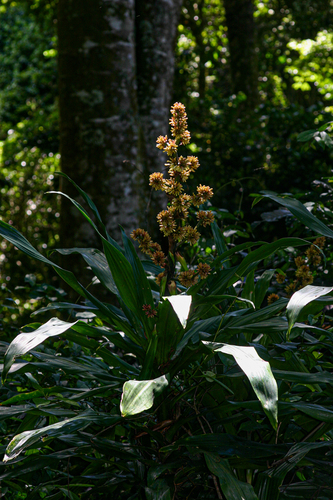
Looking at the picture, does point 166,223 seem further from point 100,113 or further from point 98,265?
point 100,113

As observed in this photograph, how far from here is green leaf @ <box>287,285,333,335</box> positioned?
3.25 ft

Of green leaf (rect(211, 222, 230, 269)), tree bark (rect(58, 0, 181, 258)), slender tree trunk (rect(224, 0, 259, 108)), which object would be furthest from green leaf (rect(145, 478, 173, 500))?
slender tree trunk (rect(224, 0, 259, 108))

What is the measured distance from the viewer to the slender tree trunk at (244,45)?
757 cm

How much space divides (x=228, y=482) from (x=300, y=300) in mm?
427

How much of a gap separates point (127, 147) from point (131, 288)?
1815 mm

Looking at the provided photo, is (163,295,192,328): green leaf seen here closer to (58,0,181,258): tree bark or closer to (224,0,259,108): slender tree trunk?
(58,0,181,258): tree bark

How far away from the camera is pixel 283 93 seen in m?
13.3

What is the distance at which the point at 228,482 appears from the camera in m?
1.02

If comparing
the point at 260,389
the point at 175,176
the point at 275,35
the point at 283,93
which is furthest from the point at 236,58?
the point at 260,389

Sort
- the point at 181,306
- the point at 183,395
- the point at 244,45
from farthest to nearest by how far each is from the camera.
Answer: the point at 244,45 → the point at 183,395 → the point at 181,306

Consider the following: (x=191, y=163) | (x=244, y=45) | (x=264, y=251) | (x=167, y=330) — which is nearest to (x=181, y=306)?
(x=167, y=330)

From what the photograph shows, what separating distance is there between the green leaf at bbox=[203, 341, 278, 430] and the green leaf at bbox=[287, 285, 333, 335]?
0.11 meters

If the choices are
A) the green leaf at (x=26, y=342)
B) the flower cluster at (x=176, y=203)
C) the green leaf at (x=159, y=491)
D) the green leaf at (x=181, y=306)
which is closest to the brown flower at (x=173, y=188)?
the flower cluster at (x=176, y=203)

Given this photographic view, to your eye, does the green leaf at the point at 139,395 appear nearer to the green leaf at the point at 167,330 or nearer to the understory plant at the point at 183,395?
the understory plant at the point at 183,395
